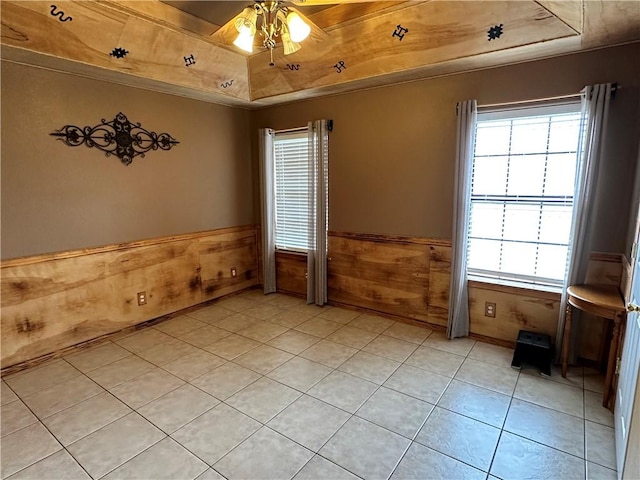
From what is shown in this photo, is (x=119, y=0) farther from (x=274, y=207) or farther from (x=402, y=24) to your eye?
(x=274, y=207)

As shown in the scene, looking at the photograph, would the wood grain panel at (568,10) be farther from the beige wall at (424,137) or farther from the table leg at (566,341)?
the table leg at (566,341)

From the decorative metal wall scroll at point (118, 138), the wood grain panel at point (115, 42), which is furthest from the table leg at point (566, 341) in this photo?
the decorative metal wall scroll at point (118, 138)

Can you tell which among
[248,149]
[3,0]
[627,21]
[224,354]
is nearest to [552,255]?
[627,21]

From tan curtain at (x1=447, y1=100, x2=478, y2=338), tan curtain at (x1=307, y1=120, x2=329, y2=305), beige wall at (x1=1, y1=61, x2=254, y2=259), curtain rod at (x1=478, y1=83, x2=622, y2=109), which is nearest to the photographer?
curtain rod at (x1=478, y1=83, x2=622, y2=109)

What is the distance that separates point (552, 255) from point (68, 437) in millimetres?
3725

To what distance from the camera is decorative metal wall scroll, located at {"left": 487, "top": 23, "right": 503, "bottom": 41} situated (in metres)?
2.43

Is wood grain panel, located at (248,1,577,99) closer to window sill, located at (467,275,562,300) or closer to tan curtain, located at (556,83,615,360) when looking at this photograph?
tan curtain, located at (556,83,615,360)

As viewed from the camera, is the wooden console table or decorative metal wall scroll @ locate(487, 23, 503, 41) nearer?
the wooden console table

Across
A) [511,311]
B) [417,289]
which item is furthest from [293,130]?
[511,311]

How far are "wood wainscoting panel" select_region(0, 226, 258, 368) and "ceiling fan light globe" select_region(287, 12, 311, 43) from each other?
258 centimetres

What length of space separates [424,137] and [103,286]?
341 cm

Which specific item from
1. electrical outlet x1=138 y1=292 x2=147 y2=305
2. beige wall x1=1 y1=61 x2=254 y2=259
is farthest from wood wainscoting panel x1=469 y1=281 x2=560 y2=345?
electrical outlet x1=138 y1=292 x2=147 y2=305

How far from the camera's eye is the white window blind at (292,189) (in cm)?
424

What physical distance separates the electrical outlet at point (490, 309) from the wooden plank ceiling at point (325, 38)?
81.5 inches
